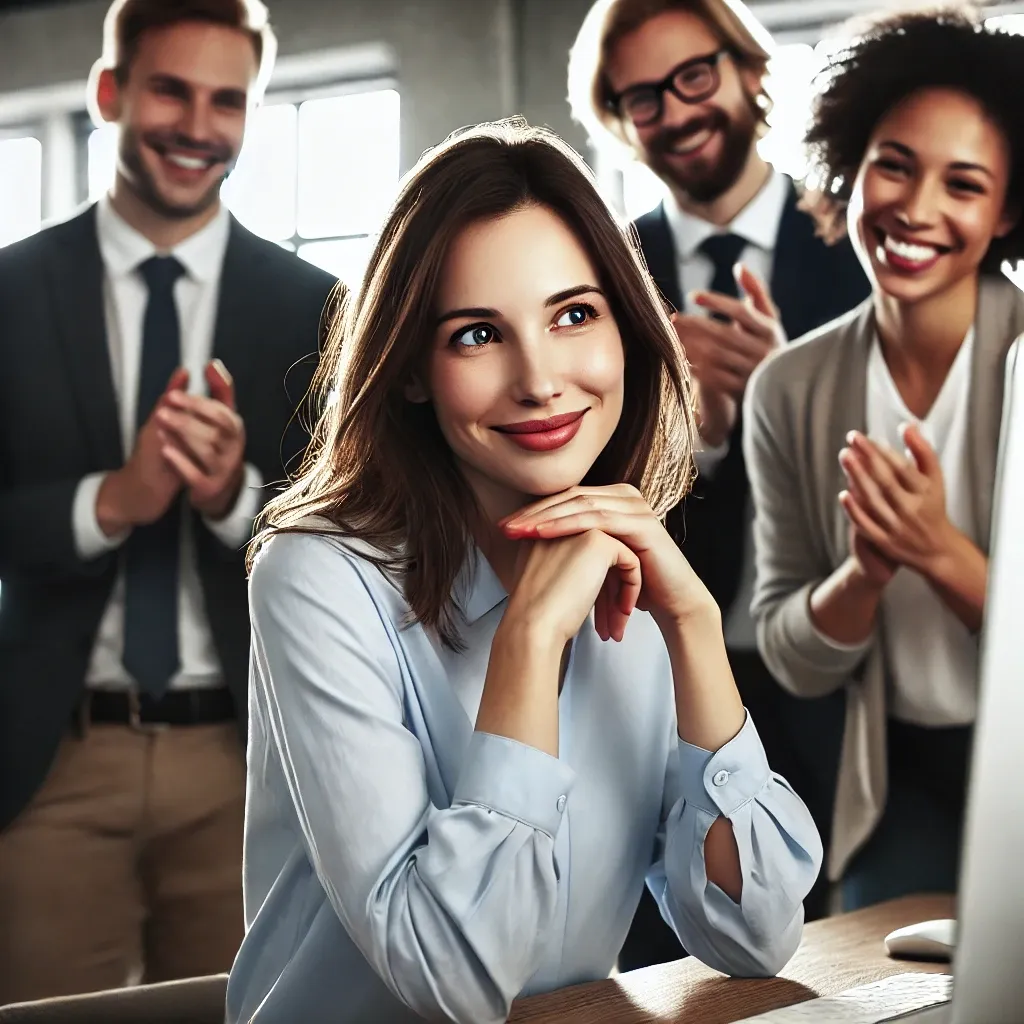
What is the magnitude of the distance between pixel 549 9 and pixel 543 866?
4.98ft

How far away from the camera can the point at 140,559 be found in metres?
2.05

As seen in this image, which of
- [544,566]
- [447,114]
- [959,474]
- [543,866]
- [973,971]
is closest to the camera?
[973,971]

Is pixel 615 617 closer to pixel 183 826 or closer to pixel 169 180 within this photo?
pixel 183 826

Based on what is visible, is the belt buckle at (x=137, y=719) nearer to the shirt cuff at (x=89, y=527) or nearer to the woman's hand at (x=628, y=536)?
the shirt cuff at (x=89, y=527)

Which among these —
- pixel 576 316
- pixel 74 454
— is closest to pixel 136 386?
pixel 74 454

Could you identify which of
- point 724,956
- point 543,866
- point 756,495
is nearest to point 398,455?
point 543,866

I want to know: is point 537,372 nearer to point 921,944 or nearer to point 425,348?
point 425,348

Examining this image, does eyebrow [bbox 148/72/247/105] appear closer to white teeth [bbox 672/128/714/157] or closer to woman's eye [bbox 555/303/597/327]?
white teeth [bbox 672/128/714/157]

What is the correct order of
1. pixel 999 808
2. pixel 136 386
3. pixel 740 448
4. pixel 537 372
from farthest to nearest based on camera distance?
1. pixel 136 386
2. pixel 740 448
3. pixel 537 372
4. pixel 999 808

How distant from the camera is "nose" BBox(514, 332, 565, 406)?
128 cm

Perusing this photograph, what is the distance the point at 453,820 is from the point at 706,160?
1302 millimetres

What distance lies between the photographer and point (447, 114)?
2168 mm

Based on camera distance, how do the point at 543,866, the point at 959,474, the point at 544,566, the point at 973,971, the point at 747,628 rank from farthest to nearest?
the point at 747,628 → the point at 959,474 → the point at 544,566 → the point at 543,866 → the point at 973,971

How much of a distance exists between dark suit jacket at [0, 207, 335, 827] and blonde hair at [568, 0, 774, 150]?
0.50 meters
